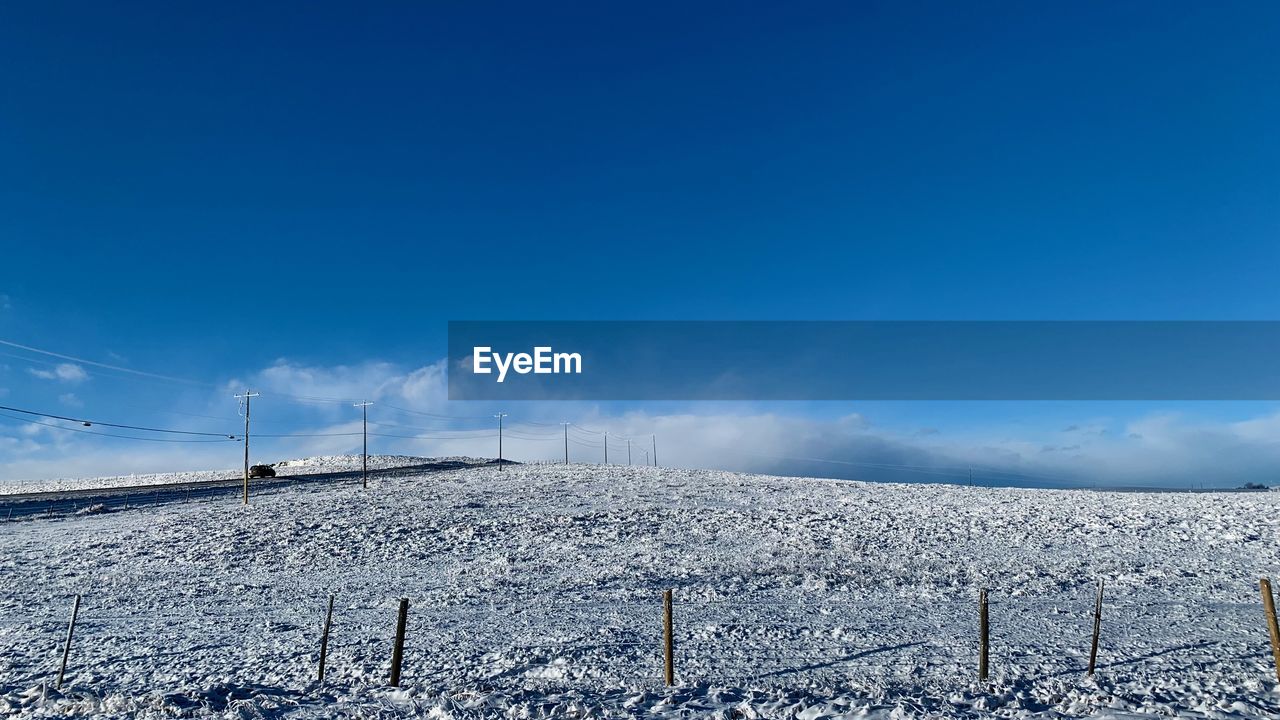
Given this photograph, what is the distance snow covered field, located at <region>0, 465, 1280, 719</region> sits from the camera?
44.2 feet

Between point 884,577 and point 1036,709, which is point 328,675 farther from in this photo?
point 884,577

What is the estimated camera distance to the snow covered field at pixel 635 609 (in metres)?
13.5

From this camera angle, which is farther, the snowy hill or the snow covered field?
the snowy hill

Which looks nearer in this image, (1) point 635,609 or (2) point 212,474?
(1) point 635,609

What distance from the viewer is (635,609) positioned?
70.6 feet

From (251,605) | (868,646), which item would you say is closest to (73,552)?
(251,605)

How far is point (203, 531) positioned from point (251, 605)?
57.8ft

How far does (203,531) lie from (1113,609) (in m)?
39.1

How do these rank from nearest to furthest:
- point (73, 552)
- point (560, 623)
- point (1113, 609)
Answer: point (560, 623), point (1113, 609), point (73, 552)

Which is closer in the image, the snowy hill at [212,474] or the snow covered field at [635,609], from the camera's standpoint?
the snow covered field at [635,609]

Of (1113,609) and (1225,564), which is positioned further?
(1225,564)

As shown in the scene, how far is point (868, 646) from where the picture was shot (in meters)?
17.0

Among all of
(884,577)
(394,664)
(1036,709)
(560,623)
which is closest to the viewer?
(1036,709)

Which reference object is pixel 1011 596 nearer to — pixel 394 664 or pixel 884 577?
pixel 884 577
